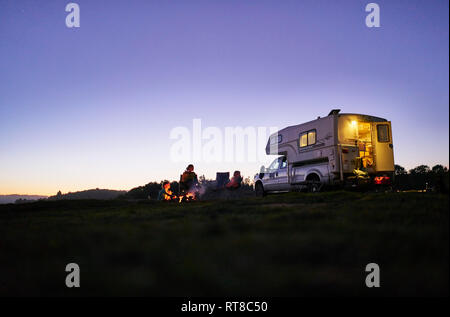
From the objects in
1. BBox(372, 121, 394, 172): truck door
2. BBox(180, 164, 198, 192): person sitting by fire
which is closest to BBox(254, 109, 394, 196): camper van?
BBox(372, 121, 394, 172): truck door

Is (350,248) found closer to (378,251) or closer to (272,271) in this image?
(378,251)

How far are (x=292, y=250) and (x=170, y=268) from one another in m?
0.73

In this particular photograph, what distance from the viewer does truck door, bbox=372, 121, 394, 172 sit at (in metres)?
10.1

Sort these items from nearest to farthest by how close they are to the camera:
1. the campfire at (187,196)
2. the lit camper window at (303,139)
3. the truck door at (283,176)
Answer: the lit camper window at (303,139) < the campfire at (187,196) < the truck door at (283,176)

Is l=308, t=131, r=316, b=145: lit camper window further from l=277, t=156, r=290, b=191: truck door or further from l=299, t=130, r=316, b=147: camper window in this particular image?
l=277, t=156, r=290, b=191: truck door

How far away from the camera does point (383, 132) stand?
10.3m

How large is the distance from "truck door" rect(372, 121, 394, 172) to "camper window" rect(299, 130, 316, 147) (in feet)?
7.27

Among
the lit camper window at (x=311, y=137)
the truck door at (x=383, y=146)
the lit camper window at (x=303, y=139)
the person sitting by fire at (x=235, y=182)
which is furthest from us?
the person sitting by fire at (x=235, y=182)

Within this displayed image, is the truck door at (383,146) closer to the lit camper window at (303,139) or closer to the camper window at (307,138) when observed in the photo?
the camper window at (307,138)

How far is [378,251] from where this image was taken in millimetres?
1592

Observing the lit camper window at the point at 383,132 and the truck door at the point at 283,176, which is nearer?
the lit camper window at the point at 383,132

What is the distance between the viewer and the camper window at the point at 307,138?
10.6 m

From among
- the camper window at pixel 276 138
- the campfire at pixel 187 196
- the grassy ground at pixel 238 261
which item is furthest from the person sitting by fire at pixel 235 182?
the grassy ground at pixel 238 261
